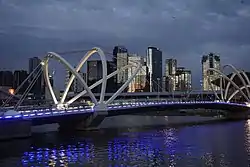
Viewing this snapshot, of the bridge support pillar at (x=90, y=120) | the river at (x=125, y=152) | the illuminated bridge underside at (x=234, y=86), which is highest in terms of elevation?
the illuminated bridge underside at (x=234, y=86)

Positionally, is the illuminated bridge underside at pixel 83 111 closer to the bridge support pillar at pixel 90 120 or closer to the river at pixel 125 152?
the bridge support pillar at pixel 90 120

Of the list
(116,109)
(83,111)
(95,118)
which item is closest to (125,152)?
(83,111)

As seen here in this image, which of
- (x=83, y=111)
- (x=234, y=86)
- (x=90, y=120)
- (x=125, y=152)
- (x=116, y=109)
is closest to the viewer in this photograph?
(x=125, y=152)

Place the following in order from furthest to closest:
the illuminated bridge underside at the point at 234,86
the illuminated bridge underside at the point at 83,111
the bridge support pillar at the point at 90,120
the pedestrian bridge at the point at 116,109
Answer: the illuminated bridge underside at the point at 234,86, the bridge support pillar at the point at 90,120, the illuminated bridge underside at the point at 83,111, the pedestrian bridge at the point at 116,109

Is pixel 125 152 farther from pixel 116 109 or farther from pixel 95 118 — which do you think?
pixel 116 109

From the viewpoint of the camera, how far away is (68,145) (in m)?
55.4

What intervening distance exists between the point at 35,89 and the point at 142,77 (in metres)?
50.5

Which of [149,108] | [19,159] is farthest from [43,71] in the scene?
[19,159]

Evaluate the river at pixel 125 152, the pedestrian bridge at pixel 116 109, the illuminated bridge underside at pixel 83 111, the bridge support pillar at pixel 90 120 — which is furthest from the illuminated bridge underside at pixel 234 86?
the river at pixel 125 152

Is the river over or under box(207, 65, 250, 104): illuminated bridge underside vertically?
under

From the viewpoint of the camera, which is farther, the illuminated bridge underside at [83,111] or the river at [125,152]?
the illuminated bridge underside at [83,111]

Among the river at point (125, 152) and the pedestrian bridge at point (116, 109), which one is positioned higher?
the pedestrian bridge at point (116, 109)

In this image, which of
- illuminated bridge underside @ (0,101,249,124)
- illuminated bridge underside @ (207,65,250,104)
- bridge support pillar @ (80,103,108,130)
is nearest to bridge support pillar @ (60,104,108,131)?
bridge support pillar @ (80,103,108,130)

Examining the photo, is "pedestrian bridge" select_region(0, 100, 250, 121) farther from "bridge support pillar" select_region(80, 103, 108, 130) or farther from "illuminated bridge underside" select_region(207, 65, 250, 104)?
"illuminated bridge underside" select_region(207, 65, 250, 104)
